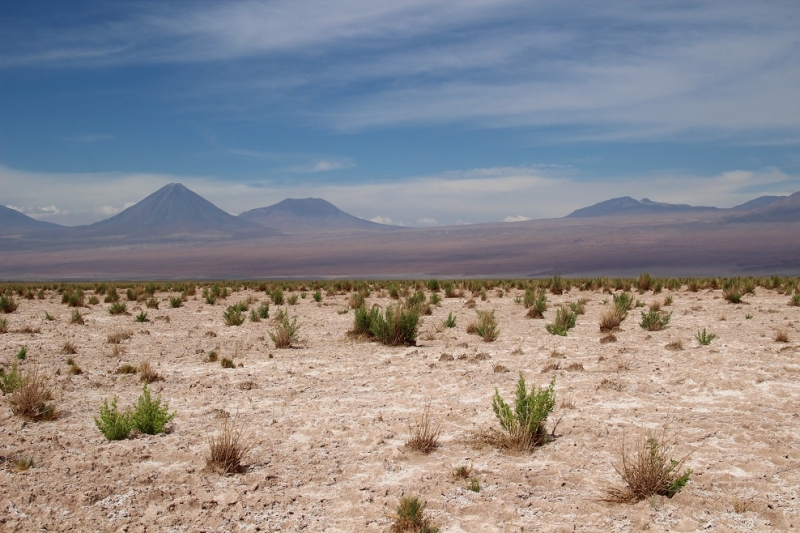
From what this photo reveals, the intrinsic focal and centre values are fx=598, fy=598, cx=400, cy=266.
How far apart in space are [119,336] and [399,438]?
1031 centimetres

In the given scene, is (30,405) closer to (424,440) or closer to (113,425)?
(113,425)

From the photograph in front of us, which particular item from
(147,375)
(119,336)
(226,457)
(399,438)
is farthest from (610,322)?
(119,336)

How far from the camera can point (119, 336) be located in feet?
48.7

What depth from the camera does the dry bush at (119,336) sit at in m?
14.4

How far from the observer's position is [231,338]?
1530cm

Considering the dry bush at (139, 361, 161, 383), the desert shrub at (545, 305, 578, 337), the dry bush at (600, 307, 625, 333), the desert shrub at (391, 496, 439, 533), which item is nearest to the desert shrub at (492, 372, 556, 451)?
the desert shrub at (391, 496, 439, 533)

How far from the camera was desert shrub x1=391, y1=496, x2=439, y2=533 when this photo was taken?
4.86m

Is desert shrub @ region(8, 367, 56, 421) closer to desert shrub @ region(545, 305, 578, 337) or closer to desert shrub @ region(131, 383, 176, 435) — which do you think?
desert shrub @ region(131, 383, 176, 435)

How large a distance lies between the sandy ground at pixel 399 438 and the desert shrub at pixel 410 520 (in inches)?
7.1

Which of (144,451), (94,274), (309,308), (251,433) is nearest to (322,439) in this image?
(251,433)

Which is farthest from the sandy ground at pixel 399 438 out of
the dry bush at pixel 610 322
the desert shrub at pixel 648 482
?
the dry bush at pixel 610 322

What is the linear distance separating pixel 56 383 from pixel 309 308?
45.0 feet

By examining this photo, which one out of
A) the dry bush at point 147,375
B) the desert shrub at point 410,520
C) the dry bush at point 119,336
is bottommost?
the desert shrub at point 410,520

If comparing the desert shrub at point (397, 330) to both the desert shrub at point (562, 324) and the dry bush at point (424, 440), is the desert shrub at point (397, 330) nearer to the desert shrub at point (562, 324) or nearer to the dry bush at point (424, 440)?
the desert shrub at point (562, 324)
